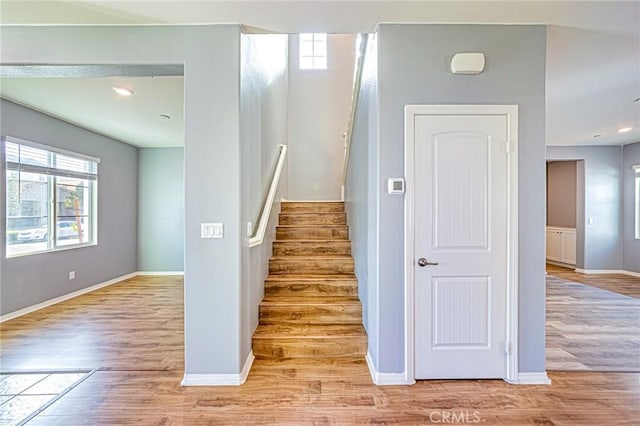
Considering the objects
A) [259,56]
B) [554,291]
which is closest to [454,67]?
[259,56]

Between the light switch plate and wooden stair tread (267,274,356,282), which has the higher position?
the light switch plate

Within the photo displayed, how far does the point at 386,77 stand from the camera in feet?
8.20

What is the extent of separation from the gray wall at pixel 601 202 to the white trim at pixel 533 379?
19.1 feet

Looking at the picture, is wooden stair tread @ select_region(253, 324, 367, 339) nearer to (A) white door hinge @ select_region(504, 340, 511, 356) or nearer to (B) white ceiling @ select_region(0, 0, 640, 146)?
(A) white door hinge @ select_region(504, 340, 511, 356)

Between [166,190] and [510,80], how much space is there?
6.13 metres

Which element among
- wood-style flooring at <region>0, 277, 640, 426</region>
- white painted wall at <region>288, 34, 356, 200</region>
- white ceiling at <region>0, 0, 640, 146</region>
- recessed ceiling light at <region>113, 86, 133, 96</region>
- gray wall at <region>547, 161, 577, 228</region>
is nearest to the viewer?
wood-style flooring at <region>0, 277, 640, 426</region>

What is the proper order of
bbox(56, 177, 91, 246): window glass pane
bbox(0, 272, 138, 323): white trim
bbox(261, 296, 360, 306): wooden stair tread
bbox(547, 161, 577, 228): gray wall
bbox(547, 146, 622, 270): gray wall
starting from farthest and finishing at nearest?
bbox(547, 161, 577, 228): gray wall → bbox(547, 146, 622, 270): gray wall → bbox(56, 177, 91, 246): window glass pane → bbox(0, 272, 138, 323): white trim → bbox(261, 296, 360, 306): wooden stair tread

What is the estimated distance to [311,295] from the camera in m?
3.42

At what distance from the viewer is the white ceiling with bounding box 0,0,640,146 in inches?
88.3

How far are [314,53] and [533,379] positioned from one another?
606 centimetres

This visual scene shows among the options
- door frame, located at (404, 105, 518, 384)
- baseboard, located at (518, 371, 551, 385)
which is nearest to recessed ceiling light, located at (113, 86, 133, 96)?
door frame, located at (404, 105, 518, 384)

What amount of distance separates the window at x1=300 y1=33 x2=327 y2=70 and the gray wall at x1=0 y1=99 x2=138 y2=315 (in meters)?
3.75

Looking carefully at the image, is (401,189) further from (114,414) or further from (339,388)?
(114,414)

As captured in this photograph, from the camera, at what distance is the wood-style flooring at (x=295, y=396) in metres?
2.12
